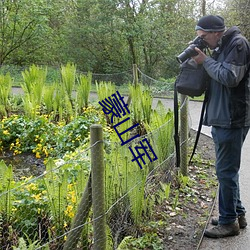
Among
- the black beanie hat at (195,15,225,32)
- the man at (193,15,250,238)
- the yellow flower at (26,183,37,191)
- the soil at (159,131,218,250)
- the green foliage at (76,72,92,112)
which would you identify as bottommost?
the soil at (159,131,218,250)

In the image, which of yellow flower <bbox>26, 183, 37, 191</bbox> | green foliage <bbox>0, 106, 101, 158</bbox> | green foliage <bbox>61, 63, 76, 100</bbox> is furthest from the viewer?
green foliage <bbox>61, 63, 76, 100</bbox>

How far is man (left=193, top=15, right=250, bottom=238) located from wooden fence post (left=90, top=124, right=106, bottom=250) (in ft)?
3.62

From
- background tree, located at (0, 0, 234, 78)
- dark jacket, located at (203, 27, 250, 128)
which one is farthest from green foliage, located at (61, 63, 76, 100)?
background tree, located at (0, 0, 234, 78)

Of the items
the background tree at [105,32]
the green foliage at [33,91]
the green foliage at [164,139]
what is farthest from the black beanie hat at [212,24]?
the background tree at [105,32]

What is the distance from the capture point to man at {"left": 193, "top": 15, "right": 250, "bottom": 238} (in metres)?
2.81

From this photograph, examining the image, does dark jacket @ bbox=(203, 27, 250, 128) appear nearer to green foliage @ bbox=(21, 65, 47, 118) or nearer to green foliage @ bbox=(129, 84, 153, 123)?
green foliage @ bbox=(129, 84, 153, 123)

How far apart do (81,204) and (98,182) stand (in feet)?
0.68

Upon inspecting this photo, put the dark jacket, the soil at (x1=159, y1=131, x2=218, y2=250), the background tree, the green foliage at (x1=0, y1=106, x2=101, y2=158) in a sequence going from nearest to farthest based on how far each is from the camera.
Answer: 1. the dark jacket
2. the soil at (x1=159, y1=131, x2=218, y2=250)
3. the green foliage at (x1=0, y1=106, x2=101, y2=158)
4. the background tree

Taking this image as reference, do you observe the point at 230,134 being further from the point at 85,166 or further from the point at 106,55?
the point at 106,55

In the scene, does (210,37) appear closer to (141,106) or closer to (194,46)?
(194,46)

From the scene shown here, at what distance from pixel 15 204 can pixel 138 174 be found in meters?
1.04

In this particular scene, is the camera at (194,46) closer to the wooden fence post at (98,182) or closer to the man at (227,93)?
the man at (227,93)

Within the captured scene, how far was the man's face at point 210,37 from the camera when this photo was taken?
2.99 m

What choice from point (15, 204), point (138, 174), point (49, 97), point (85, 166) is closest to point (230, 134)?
point (138, 174)
